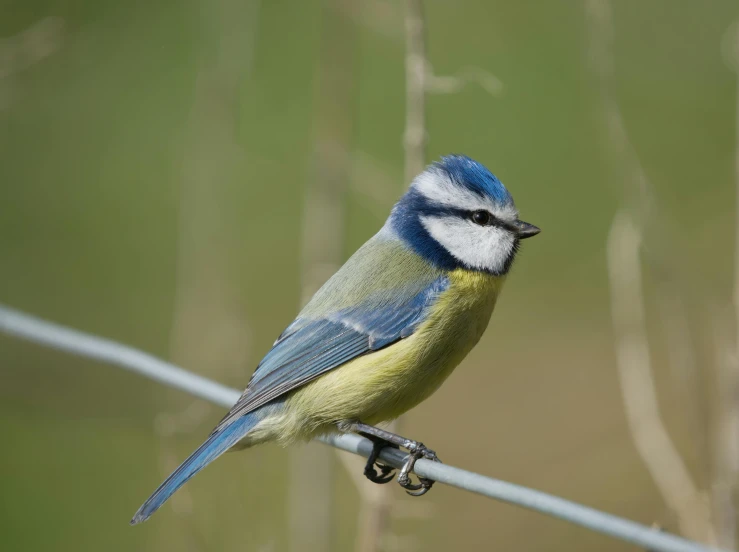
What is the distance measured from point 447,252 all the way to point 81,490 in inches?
85.8

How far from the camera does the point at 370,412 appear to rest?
194cm

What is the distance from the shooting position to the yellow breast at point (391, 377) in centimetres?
192

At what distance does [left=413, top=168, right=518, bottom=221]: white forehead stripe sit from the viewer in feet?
6.98

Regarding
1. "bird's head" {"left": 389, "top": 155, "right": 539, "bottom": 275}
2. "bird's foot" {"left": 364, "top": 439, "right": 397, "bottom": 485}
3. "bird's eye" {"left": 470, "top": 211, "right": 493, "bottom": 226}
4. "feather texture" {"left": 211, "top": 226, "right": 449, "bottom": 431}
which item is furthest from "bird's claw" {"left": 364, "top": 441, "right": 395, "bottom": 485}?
"bird's eye" {"left": 470, "top": 211, "right": 493, "bottom": 226}

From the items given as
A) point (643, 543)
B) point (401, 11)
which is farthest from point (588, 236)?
point (643, 543)

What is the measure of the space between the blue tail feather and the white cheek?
0.63 meters

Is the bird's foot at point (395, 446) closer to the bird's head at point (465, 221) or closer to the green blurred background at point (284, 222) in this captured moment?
the bird's head at point (465, 221)

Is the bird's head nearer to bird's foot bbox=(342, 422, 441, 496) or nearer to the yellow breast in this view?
the yellow breast

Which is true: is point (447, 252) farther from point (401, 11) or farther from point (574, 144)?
point (574, 144)

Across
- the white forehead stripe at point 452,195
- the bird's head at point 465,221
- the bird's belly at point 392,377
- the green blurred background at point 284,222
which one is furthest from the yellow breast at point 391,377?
the green blurred background at point 284,222

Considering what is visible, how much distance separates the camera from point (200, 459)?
186cm

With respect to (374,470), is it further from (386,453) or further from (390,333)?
(390,333)

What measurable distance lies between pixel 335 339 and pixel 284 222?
8.82 feet

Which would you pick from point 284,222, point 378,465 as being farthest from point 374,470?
point 284,222
